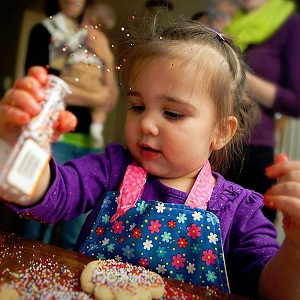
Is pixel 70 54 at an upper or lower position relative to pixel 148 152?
upper

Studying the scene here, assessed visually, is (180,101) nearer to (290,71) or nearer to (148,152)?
(148,152)

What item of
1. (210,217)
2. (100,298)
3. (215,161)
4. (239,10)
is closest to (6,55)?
(239,10)

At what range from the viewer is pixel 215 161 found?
90cm

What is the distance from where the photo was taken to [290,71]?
108cm

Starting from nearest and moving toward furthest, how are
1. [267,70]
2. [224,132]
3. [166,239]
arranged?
[166,239]
[224,132]
[267,70]

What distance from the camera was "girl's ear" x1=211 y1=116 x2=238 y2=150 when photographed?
82 centimetres

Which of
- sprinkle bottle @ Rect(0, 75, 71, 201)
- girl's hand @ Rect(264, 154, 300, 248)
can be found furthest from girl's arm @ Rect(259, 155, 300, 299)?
sprinkle bottle @ Rect(0, 75, 71, 201)

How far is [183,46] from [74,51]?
7.6 inches

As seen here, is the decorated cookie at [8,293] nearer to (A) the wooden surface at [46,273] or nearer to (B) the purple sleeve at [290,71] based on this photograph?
(A) the wooden surface at [46,273]

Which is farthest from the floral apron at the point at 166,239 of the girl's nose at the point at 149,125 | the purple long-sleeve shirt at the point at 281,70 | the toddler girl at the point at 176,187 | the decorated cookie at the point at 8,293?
the purple long-sleeve shirt at the point at 281,70

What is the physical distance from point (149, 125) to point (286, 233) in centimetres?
27

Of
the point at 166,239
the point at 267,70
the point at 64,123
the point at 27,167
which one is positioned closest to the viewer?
the point at 27,167

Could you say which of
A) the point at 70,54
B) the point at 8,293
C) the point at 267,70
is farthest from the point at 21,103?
the point at 267,70

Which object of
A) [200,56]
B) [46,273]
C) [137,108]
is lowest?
[46,273]
